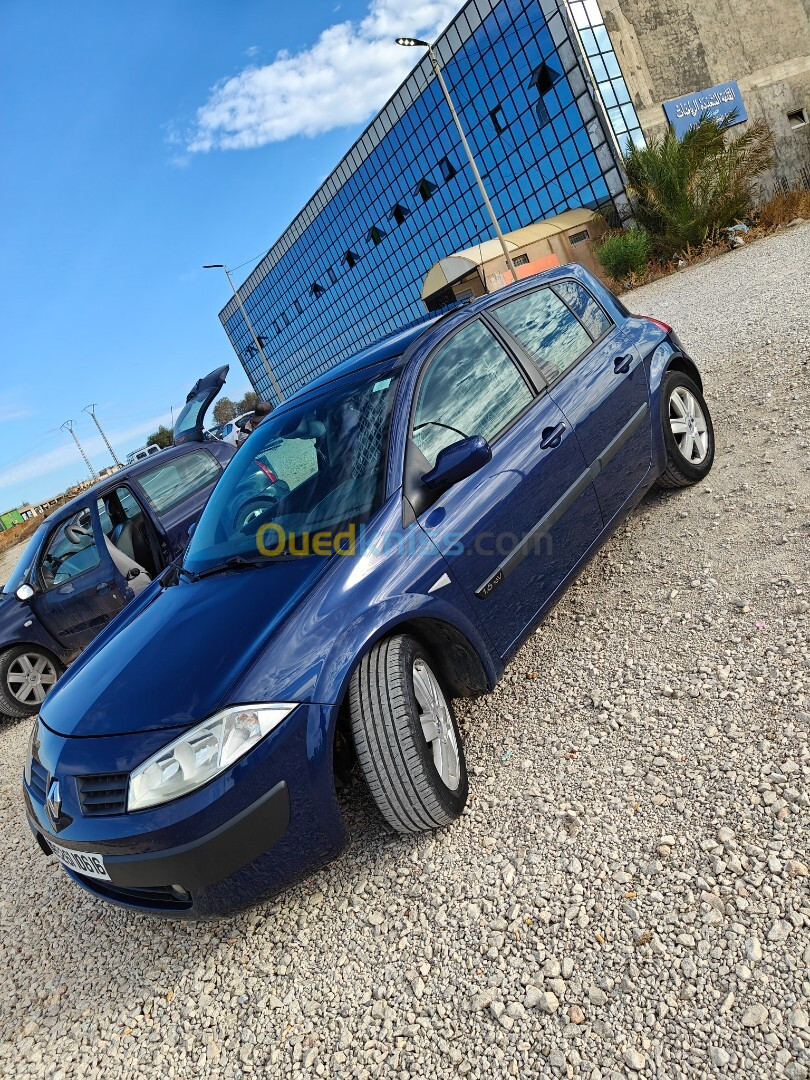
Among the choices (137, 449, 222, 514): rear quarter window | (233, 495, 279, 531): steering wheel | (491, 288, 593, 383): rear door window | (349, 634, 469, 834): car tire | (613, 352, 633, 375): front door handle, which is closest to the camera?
(349, 634, 469, 834): car tire

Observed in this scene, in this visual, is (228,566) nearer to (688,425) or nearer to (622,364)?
(622,364)

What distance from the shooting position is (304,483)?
10.6 ft

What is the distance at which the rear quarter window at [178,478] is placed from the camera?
244 inches

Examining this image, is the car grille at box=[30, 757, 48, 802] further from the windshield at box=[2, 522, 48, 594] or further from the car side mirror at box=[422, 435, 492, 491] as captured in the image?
the windshield at box=[2, 522, 48, 594]

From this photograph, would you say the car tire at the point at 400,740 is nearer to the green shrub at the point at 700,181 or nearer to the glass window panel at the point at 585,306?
the glass window panel at the point at 585,306

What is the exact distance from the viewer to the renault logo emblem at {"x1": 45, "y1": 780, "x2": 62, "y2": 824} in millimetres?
2479

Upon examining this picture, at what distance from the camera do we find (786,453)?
185 inches

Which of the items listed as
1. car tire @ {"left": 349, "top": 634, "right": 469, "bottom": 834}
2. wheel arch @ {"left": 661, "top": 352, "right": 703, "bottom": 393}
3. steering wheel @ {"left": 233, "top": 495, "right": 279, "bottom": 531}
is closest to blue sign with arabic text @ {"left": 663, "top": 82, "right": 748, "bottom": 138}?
wheel arch @ {"left": 661, "top": 352, "right": 703, "bottom": 393}

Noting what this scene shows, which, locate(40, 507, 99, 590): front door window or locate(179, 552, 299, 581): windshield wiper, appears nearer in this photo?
locate(179, 552, 299, 581): windshield wiper

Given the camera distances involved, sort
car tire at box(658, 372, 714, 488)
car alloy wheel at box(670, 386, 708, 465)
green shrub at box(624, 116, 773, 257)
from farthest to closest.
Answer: green shrub at box(624, 116, 773, 257) → car alloy wheel at box(670, 386, 708, 465) → car tire at box(658, 372, 714, 488)

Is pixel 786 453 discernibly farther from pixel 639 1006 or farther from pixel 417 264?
pixel 417 264

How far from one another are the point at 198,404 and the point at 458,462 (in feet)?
17.6

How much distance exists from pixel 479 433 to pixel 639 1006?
222 centimetres

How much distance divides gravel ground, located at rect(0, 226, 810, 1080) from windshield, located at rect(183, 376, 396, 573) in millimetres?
1204
